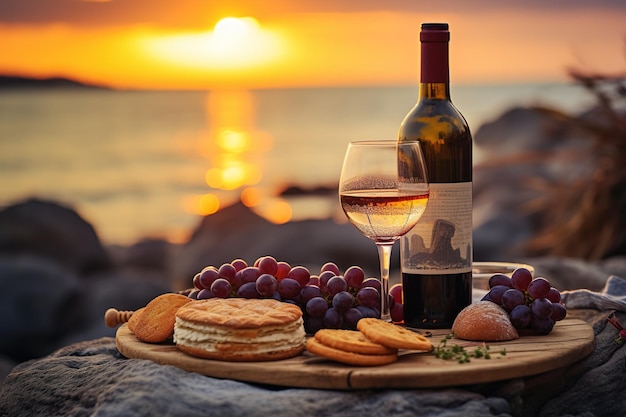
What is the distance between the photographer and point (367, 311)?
2961mm

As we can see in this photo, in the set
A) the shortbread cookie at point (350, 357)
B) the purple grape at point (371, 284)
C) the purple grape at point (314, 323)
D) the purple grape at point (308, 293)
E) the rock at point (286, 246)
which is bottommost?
A: the rock at point (286, 246)

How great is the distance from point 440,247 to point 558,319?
47 centimetres

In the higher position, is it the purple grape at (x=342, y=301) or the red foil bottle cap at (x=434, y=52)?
the red foil bottle cap at (x=434, y=52)

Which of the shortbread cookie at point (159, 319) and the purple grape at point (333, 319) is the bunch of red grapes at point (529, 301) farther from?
the shortbread cookie at point (159, 319)

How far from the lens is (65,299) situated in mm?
8336

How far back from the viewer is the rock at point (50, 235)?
371 inches

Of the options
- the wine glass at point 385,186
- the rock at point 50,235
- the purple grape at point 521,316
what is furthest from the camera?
the rock at point 50,235

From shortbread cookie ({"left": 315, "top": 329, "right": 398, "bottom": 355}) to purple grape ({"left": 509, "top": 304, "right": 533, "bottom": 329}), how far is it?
554 mm

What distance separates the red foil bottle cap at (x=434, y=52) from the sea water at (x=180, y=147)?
9124mm

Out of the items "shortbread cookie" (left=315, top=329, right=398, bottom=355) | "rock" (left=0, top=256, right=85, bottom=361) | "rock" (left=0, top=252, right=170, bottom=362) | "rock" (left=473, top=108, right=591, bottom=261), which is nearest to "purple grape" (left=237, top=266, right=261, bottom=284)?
"shortbread cookie" (left=315, top=329, right=398, bottom=355)

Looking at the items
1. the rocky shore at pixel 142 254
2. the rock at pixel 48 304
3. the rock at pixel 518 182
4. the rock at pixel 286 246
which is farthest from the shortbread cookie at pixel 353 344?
the rock at pixel 48 304

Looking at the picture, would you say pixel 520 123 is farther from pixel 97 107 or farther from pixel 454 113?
pixel 97 107

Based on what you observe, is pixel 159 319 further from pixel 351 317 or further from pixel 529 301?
pixel 529 301

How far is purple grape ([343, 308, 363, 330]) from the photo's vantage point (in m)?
2.92
